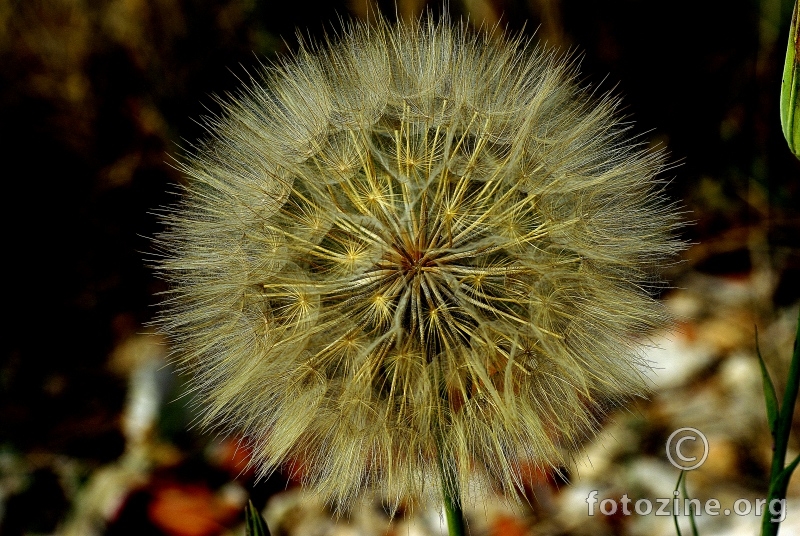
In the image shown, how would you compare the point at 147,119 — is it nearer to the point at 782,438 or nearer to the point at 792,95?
the point at 792,95

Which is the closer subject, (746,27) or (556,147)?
(556,147)

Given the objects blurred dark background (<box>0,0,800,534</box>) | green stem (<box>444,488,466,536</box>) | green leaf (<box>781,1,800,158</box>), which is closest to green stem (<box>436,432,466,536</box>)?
green stem (<box>444,488,466,536</box>)

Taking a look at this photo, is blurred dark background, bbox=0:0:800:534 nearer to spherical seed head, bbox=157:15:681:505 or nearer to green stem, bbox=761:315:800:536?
spherical seed head, bbox=157:15:681:505

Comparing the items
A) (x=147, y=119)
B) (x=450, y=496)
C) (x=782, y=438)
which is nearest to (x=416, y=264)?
(x=450, y=496)

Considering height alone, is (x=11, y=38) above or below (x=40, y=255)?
above

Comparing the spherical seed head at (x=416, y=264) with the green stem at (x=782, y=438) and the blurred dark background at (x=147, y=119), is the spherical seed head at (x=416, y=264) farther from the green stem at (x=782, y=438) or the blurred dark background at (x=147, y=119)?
the blurred dark background at (x=147, y=119)

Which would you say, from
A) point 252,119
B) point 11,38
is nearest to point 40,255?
point 11,38

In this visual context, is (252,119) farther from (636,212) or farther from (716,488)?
(716,488)
